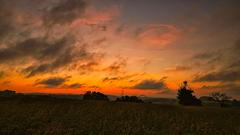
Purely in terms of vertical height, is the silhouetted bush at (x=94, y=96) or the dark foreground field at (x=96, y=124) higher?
the silhouetted bush at (x=94, y=96)

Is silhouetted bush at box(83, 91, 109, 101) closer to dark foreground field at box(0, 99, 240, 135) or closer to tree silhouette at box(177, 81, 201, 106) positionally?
tree silhouette at box(177, 81, 201, 106)

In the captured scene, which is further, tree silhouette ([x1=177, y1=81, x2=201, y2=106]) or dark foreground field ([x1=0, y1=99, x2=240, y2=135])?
tree silhouette ([x1=177, y1=81, x2=201, y2=106])

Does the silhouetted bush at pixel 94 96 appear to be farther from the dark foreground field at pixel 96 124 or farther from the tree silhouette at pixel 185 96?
the dark foreground field at pixel 96 124

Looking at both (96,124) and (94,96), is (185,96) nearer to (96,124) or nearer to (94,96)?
(94,96)

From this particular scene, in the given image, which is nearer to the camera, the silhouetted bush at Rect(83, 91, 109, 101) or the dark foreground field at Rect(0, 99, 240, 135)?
the dark foreground field at Rect(0, 99, 240, 135)

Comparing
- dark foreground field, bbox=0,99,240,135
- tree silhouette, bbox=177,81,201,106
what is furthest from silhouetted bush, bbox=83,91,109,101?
dark foreground field, bbox=0,99,240,135

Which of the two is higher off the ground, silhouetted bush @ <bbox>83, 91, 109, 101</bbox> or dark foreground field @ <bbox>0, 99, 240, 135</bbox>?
silhouetted bush @ <bbox>83, 91, 109, 101</bbox>

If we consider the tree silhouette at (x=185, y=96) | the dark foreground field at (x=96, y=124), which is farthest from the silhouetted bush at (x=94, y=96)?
the dark foreground field at (x=96, y=124)

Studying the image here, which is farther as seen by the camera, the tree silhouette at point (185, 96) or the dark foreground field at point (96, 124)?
the tree silhouette at point (185, 96)

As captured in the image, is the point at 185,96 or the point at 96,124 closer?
the point at 96,124

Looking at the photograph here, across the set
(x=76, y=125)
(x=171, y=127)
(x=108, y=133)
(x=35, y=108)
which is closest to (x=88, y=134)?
(x=108, y=133)

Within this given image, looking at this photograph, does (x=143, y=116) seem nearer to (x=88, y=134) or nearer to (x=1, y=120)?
(x=88, y=134)

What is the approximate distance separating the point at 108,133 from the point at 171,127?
9.80m

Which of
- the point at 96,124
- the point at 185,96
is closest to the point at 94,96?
the point at 185,96
